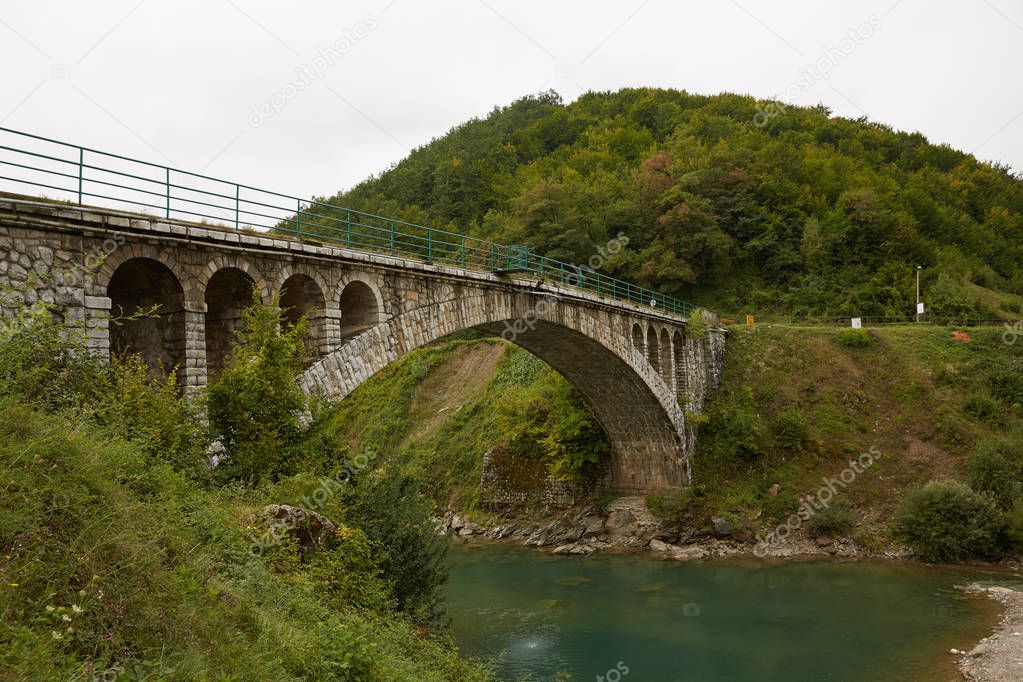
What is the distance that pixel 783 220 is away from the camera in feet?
171

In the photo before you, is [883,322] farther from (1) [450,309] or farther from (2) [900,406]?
(1) [450,309]

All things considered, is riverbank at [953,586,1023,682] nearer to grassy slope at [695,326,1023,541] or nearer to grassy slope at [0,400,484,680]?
grassy slope at [695,326,1023,541]

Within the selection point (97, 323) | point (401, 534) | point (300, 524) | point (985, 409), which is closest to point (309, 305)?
point (97, 323)

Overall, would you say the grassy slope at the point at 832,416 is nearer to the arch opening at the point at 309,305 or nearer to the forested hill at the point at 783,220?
the forested hill at the point at 783,220

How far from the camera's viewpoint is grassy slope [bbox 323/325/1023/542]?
2906 cm

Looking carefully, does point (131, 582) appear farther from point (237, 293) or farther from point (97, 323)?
point (237, 293)

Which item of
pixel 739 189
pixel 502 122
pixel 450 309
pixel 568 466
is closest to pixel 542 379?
pixel 568 466

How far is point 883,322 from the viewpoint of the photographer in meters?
45.0

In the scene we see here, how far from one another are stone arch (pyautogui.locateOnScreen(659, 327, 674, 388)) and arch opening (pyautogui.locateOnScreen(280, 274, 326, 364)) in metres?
20.5

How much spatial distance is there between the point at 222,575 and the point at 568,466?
88.5 feet

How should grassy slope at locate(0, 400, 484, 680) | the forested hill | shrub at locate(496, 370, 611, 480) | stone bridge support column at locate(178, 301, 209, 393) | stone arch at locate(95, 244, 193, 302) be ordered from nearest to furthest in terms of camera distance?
1. grassy slope at locate(0, 400, 484, 680)
2. stone arch at locate(95, 244, 193, 302)
3. stone bridge support column at locate(178, 301, 209, 393)
4. shrub at locate(496, 370, 611, 480)
5. the forested hill

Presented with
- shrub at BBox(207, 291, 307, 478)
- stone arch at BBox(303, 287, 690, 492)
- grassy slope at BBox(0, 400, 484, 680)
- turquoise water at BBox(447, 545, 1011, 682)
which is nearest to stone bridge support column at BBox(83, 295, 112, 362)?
shrub at BBox(207, 291, 307, 478)

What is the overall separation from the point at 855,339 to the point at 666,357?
11057 mm

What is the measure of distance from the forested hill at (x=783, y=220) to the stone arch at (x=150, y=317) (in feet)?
Result: 128
